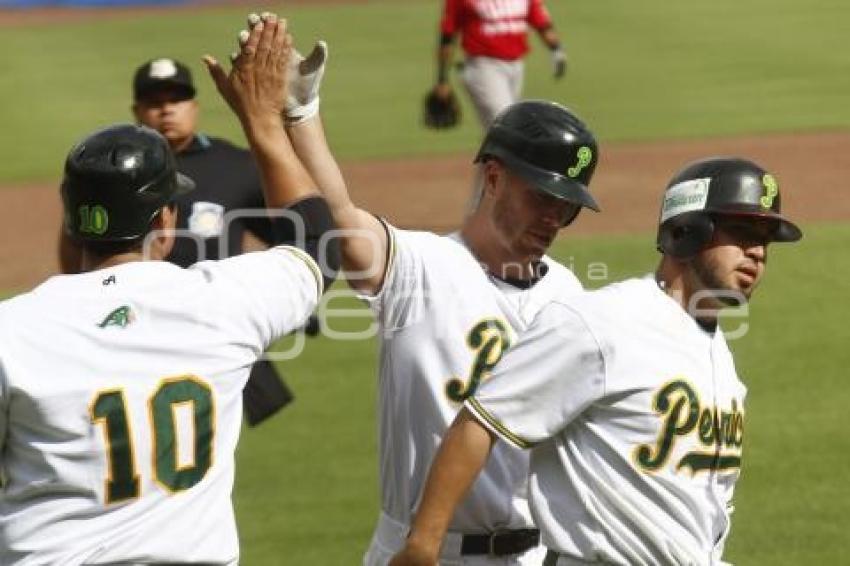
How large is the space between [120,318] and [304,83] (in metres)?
0.96

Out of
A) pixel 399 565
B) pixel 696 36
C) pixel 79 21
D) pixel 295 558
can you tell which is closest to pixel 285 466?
pixel 295 558

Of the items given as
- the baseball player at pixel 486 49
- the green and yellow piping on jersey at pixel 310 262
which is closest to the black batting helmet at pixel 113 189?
the green and yellow piping on jersey at pixel 310 262

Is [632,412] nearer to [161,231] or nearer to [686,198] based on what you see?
[686,198]

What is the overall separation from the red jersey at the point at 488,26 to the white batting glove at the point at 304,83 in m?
9.51

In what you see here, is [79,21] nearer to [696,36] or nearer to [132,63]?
[132,63]

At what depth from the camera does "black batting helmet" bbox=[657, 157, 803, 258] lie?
157 inches

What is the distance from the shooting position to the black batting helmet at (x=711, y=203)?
13.1 ft

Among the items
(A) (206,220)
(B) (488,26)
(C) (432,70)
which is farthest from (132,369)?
(C) (432,70)

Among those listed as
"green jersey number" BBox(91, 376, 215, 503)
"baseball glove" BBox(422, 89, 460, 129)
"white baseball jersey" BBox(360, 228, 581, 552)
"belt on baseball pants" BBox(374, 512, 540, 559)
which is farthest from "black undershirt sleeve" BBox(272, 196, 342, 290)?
"baseball glove" BBox(422, 89, 460, 129)

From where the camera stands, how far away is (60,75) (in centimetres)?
2092

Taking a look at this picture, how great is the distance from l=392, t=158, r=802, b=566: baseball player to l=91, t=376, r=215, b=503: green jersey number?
56 cm

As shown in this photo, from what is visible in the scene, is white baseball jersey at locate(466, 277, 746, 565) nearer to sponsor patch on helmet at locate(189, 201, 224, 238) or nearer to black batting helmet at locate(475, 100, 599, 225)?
black batting helmet at locate(475, 100, 599, 225)

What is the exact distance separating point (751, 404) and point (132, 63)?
47.8ft

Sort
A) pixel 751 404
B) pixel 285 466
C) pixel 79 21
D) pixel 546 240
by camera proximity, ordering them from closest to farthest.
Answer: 1. pixel 546 240
2. pixel 285 466
3. pixel 751 404
4. pixel 79 21
